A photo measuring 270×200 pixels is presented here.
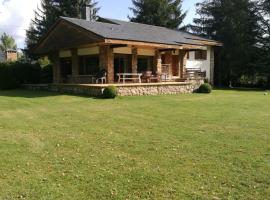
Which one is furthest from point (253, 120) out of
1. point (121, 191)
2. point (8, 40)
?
point (8, 40)

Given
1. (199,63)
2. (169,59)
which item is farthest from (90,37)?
(199,63)

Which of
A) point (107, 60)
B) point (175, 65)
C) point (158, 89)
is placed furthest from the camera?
point (175, 65)

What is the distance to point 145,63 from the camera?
79.9 feet

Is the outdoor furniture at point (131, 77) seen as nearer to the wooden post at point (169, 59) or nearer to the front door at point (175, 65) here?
the wooden post at point (169, 59)

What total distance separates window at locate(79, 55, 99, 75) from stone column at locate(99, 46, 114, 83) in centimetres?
176

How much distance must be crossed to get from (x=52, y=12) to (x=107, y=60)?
16.2 m

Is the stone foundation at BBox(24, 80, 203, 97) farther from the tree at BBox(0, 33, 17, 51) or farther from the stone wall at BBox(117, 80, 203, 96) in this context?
the tree at BBox(0, 33, 17, 51)

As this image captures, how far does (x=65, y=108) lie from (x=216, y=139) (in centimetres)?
689

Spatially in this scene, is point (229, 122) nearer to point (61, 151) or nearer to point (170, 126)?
point (170, 126)

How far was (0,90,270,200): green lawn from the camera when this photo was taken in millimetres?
5004

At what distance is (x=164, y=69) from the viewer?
84.1 feet

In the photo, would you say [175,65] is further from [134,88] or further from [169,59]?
[134,88]

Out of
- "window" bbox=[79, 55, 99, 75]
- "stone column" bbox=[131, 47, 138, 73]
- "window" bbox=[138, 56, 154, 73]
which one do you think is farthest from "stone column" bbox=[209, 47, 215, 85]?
"window" bbox=[79, 55, 99, 75]

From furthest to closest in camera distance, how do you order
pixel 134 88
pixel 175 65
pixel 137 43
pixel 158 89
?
pixel 175 65
pixel 137 43
pixel 158 89
pixel 134 88
